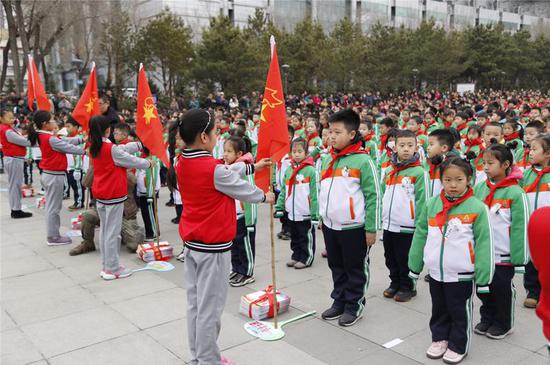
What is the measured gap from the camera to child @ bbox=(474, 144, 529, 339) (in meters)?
4.11

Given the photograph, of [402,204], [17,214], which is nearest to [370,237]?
[402,204]

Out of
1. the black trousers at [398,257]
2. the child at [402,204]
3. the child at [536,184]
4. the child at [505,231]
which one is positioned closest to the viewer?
Answer: the child at [505,231]

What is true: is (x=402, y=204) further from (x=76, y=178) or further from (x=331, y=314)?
(x=76, y=178)

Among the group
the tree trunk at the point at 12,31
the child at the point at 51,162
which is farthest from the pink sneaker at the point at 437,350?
the tree trunk at the point at 12,31

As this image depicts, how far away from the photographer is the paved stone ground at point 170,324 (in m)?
4.05

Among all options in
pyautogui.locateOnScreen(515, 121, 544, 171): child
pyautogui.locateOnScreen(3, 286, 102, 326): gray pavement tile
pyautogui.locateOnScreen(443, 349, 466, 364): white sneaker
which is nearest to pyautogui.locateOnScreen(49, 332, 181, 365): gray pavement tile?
pyautogui.locateOnScreen(3, 286, 102, 326): gray pavement tile

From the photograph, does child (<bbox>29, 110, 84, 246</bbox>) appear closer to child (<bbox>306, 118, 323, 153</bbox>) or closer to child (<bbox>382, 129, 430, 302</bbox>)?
child (<bbox>306, 118, 323, 153</bbox>)

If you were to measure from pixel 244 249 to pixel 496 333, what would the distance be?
8.96ft

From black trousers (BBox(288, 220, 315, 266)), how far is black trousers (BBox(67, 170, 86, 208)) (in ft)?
18.3

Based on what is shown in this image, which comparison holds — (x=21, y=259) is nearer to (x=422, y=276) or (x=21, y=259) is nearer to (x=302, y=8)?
(x=422, y=276)

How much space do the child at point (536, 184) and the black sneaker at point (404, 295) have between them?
1050 millimetres

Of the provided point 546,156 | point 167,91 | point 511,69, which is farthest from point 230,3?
point 546,156

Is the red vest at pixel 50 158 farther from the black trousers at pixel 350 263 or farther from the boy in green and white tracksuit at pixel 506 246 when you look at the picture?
the boy in green and white tracksuit at pixel 506 246

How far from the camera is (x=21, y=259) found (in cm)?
689
